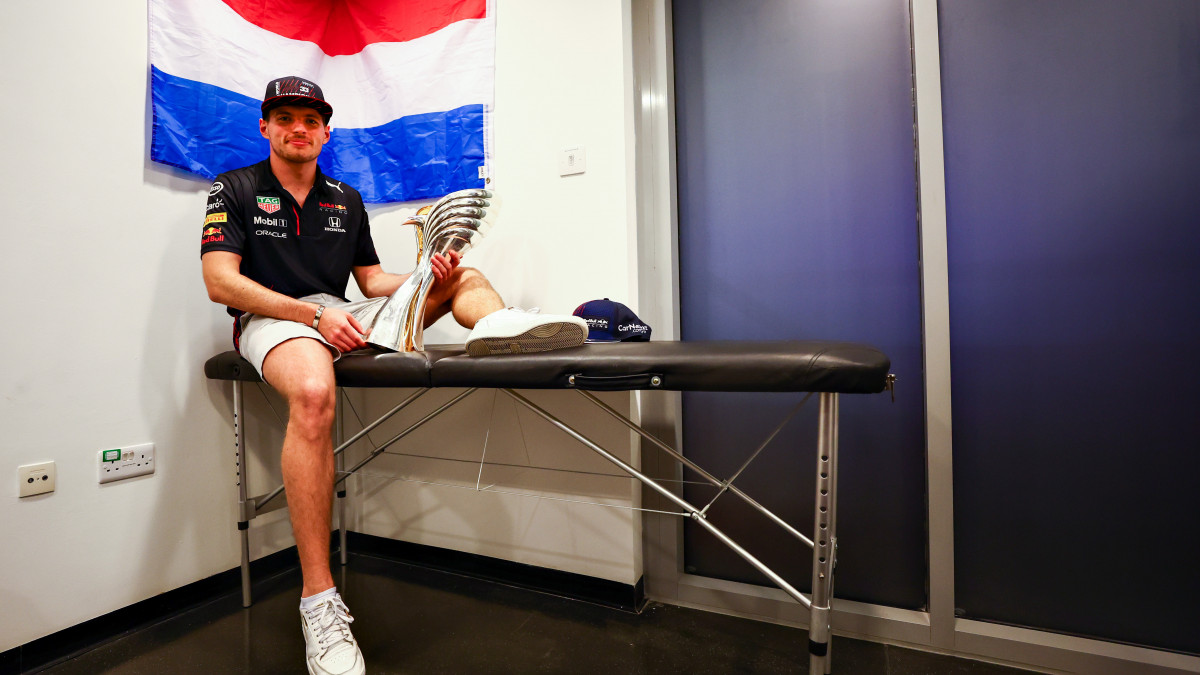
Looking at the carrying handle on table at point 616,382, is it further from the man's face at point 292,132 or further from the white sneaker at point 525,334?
the man's face at point 292,132

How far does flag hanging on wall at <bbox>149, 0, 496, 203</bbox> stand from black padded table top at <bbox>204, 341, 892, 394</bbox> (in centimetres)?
85

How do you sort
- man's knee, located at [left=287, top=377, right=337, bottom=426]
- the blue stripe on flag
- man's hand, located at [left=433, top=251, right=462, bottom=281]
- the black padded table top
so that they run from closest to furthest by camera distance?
the black padded table top → man's knee, located at [left=287, top=377, right=337, bottom=426] → man's hand, located at [left=433, top=251, right=462, bottom=281] → the blue stripe on flag

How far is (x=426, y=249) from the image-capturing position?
4.70 ft

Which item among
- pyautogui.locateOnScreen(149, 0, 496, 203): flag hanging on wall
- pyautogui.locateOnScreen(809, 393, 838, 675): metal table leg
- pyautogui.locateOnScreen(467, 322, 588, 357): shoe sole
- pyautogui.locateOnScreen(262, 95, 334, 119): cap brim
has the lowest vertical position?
pyautogui.locateOnScreen(809, 393, 838, 675): metal table leg

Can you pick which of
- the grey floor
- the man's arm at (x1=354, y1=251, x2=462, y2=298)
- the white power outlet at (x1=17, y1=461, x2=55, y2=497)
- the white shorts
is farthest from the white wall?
the white shorts

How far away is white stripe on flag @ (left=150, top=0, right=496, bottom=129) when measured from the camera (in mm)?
1592

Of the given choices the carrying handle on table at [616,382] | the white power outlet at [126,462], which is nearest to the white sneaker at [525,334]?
the carrying handle on table at [616,382]

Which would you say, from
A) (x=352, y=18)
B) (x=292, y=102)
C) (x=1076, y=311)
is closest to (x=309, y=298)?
(x=292, y=102)

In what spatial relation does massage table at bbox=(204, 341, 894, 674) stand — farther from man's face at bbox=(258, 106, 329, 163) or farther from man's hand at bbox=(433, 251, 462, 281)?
man's face at bbox=(258, 106, 329, 163)

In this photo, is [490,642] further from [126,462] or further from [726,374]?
[126,462]

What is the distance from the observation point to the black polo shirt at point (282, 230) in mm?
1389

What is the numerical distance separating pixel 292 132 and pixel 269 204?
0.22 meters

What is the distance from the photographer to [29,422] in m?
1.28

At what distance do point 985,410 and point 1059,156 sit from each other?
0.64 meters
